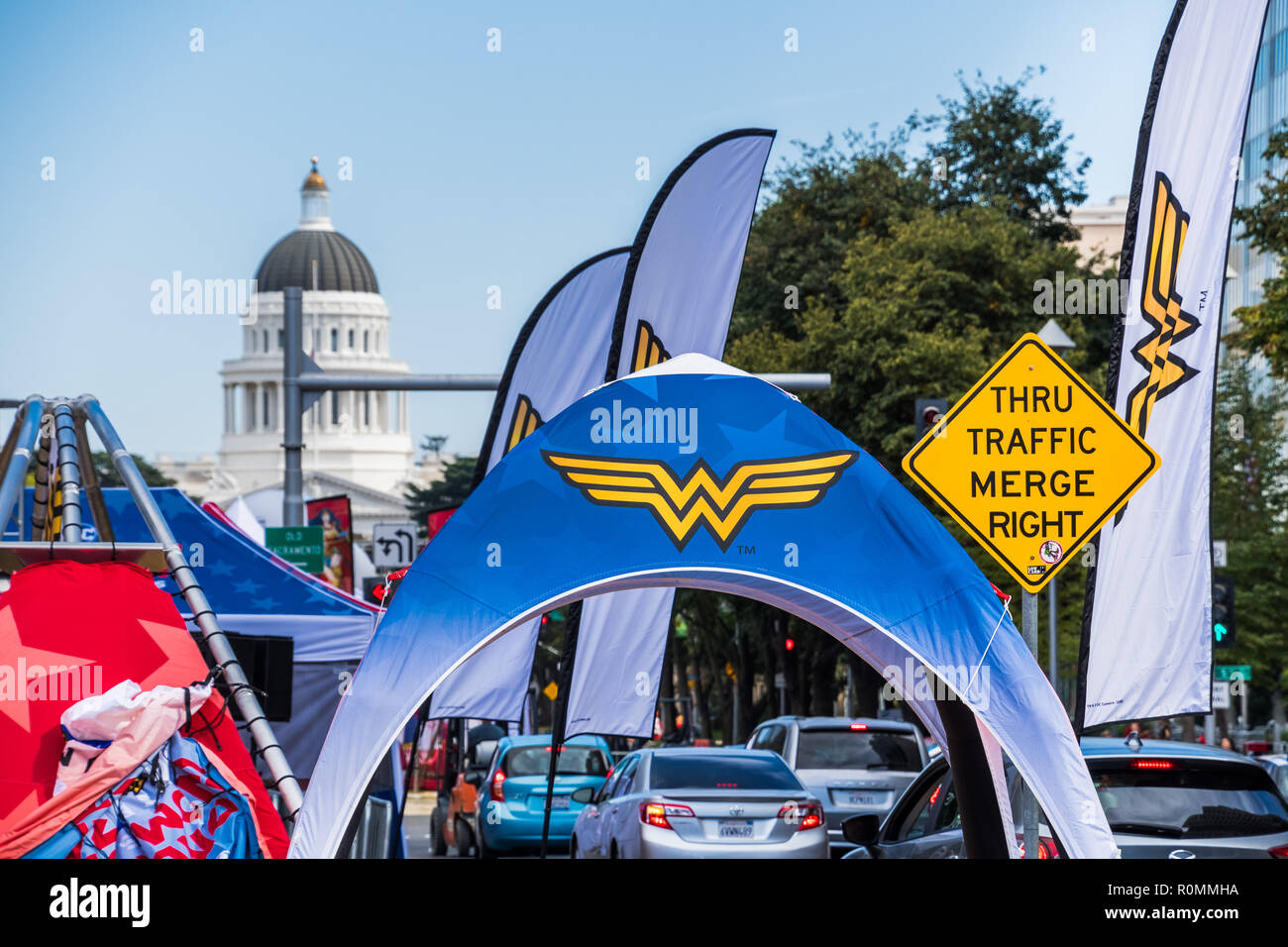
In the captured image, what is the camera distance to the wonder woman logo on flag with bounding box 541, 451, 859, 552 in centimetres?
884

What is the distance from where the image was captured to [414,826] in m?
33.7

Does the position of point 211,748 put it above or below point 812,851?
above

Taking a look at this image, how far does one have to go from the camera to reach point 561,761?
950 inches

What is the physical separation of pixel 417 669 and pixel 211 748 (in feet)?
7.94

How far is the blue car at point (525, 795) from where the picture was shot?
74.9 ft

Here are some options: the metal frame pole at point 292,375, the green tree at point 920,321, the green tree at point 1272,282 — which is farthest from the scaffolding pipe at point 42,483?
the green tree at point 920,321

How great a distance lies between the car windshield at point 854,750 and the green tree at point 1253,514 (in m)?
32.5

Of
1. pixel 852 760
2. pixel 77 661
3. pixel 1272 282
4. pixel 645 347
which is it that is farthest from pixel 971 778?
pixel 1272 282

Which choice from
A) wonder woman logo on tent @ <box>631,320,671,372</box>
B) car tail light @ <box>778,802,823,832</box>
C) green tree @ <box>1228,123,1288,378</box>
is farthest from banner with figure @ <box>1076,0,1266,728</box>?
green tree @ <box>1228,123,1288,378</box>

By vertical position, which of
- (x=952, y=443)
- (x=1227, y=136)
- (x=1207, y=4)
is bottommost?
(x=952, y=443)

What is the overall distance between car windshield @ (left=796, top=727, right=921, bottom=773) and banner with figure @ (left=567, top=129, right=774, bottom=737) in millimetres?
3469

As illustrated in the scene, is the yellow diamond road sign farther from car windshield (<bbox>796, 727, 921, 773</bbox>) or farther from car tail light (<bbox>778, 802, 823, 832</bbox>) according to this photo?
car windshield (<bbox>796, 727, 921, 773</bbox>)
